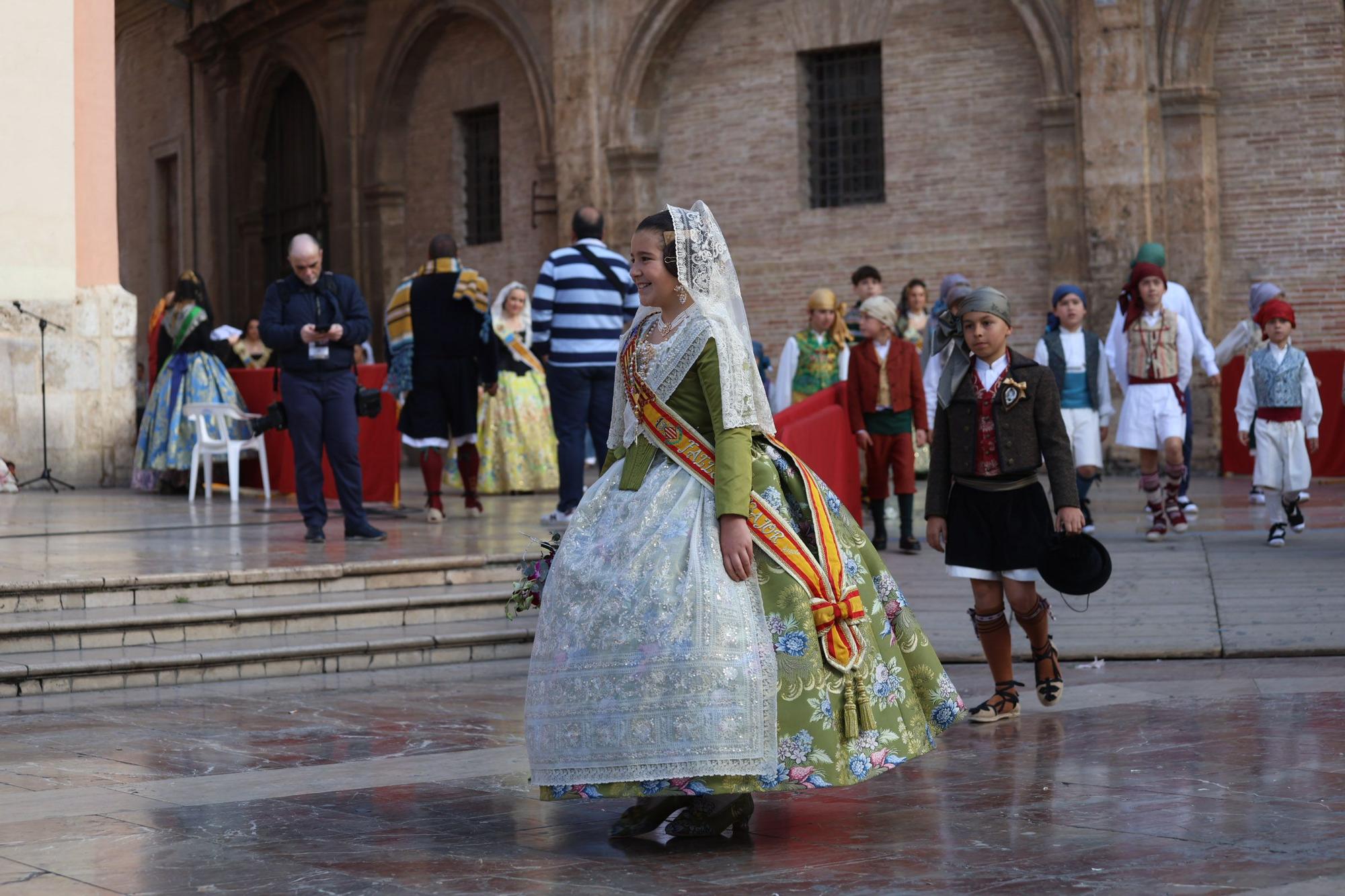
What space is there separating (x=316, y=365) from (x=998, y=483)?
5.02 metres

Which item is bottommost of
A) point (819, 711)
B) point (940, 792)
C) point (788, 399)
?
point (940, 792)

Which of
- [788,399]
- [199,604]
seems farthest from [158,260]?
[199,604]

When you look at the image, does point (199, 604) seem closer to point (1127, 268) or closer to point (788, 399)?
point (788, 399)

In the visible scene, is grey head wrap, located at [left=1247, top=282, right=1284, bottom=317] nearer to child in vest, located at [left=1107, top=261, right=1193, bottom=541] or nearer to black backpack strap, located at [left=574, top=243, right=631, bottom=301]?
child in vest, located at [left=1107, top=261, right=1193, bottom=541]

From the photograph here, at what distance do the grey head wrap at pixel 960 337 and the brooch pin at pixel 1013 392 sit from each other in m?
0.18

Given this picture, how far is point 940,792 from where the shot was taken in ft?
17.6

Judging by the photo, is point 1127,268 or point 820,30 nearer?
point 1127,268

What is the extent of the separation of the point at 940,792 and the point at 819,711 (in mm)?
772

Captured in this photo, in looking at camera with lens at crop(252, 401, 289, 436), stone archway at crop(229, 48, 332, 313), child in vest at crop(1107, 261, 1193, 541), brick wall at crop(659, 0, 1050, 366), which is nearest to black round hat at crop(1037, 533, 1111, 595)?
child in vest at crop(1107, 261, 1193, 541)

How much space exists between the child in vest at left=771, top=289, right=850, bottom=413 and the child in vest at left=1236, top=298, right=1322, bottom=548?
8.39 ft

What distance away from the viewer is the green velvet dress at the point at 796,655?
471 centimetres

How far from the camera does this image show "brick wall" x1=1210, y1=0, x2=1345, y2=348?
56.1 ft

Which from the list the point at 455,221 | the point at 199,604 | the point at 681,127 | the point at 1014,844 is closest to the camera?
the point at 1014,844

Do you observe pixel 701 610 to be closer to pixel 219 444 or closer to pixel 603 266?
pixel 603 266
